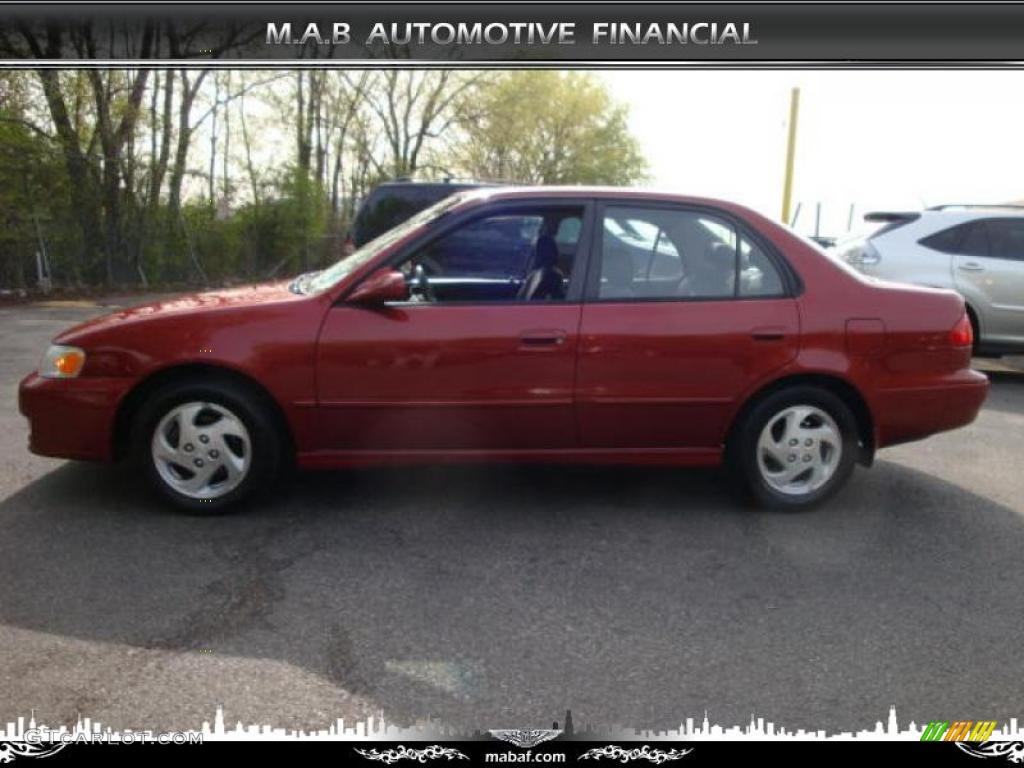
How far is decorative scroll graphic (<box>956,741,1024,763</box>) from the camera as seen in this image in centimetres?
241

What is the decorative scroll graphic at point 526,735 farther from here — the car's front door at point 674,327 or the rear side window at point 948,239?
the rear side window at point 948,239

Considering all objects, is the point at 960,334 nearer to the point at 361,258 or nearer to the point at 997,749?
the point at 997,749

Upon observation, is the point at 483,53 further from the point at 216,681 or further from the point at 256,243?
the point at 256,243

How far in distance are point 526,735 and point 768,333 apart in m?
2.46

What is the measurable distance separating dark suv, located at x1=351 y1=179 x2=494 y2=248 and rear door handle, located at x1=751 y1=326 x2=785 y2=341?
6632 mm

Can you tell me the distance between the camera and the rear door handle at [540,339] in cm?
409

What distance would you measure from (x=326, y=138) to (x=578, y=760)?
22.0 metres

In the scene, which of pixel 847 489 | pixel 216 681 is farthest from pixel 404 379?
pixel 847 489

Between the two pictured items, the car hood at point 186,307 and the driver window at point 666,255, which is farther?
the driver window at point 666,255

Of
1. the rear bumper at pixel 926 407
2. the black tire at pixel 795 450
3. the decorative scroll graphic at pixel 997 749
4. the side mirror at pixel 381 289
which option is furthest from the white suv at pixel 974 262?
the decorative scroll graphic at pixel 997 749

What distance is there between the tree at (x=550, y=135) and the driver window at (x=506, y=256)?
20422 millimetres

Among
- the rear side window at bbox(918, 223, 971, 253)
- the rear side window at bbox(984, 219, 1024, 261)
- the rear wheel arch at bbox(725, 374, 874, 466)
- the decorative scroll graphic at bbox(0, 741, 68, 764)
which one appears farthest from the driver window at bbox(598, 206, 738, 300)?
the rear side window at bbox(984, 219, 1024, 261)

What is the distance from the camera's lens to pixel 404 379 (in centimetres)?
405

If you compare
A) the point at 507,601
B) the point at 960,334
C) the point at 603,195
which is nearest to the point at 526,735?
the point at 507,601
